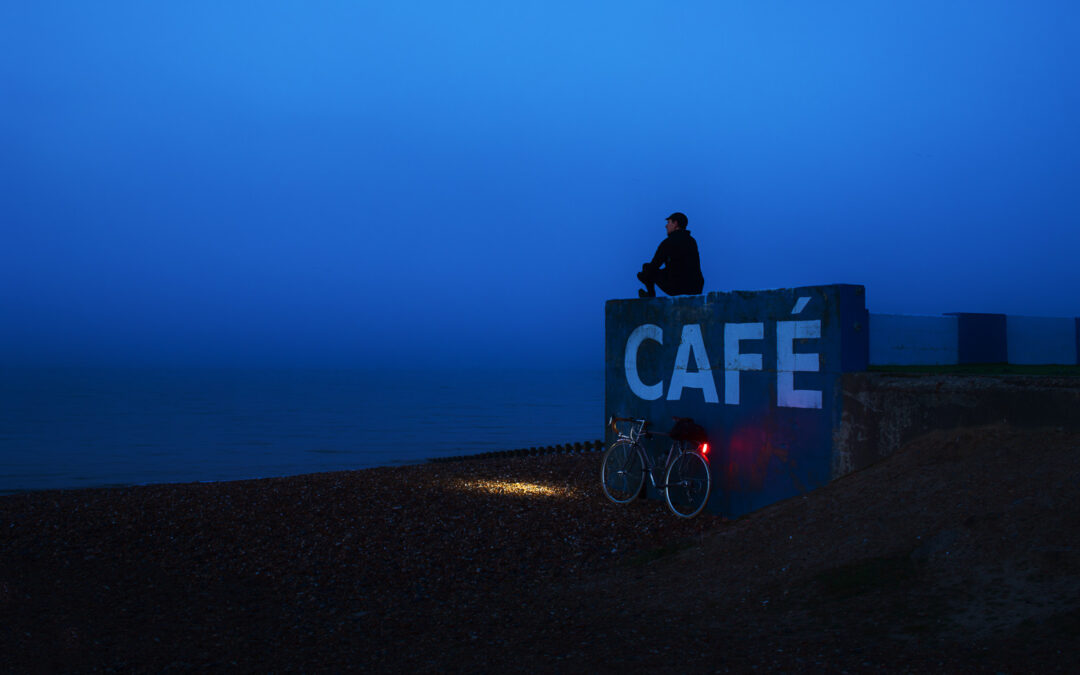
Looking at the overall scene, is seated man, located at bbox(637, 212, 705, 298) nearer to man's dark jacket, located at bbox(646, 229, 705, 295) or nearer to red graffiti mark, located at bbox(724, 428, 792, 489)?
man's dark jacket, located at bbox(646, 229, 705, 295)

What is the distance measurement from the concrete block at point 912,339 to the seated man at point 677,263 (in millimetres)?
2730

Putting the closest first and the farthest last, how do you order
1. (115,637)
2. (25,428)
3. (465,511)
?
(115,637) → (465,511) → (25,428)

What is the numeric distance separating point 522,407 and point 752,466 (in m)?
52.4


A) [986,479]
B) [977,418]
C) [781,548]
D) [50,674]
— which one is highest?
[977,418]

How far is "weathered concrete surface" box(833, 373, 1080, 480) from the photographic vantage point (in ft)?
24.2

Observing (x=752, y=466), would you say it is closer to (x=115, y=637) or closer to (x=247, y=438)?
(x=115, y=637)

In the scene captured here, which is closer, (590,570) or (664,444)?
(590,570)

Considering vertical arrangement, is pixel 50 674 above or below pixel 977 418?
below

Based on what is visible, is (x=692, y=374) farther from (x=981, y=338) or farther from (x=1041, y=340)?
(x=1041, y=340)

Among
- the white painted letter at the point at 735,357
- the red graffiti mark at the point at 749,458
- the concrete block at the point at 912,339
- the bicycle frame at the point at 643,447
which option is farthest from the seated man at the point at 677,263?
the concrete block at the point at 912,339

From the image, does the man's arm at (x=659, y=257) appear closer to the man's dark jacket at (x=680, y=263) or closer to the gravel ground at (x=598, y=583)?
the man's dark jacket at (x=680, y=263)

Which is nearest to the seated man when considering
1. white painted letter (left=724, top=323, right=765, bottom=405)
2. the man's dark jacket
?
the man's dark jacket

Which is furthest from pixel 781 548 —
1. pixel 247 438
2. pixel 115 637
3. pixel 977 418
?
pixel 247 438

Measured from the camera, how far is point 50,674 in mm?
5855
